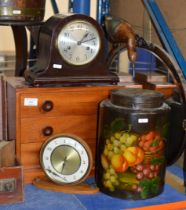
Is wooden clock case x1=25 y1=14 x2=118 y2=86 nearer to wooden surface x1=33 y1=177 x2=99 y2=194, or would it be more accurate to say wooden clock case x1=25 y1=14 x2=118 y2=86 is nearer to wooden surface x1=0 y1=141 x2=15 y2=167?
wooden surface x1=0 y1=141 x2=15 y2=167

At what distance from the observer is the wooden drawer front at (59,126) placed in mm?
1412

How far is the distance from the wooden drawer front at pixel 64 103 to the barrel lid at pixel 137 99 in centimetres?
13

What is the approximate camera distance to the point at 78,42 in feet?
4.63

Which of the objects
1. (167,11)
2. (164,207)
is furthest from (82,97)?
(167,11)

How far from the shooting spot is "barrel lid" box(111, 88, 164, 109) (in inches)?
51.0

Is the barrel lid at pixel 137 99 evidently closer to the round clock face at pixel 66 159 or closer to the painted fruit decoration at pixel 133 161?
the painted fruit decoration at pixel 133 161

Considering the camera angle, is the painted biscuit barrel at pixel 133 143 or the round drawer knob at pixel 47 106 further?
the round drawer knob at pixel 47 106

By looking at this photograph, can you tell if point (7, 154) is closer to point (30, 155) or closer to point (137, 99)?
point (30, 155)

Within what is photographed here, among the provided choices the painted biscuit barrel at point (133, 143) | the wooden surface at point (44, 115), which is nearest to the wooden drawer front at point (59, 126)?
the wooden surface at point (44, 115)

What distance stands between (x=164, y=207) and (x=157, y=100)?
34cm

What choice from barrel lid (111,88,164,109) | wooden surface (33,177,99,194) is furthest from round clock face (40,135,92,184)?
barrel lid (111,88,164,109)

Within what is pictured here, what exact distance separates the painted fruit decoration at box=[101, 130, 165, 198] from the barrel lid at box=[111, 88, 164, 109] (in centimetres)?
8

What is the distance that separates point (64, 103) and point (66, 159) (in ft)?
0.62

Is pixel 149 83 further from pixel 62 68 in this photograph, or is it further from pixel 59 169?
pixel 59 169
